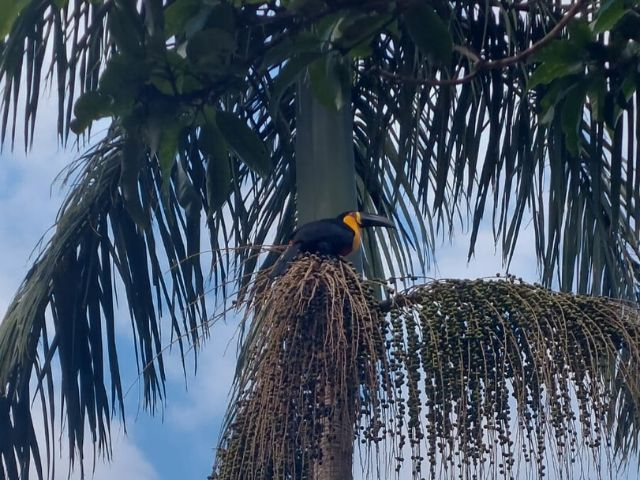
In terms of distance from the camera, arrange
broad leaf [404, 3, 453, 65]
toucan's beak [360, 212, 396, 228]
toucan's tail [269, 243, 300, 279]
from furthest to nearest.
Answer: toucan's beak [360, 212, 396, 228]
toucan's tail [269, 243, 300, 279]
broad leaf [404, 3, 453, 65]

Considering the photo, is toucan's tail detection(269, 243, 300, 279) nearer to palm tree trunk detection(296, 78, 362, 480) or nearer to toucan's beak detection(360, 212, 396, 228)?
palm tree trunk detection(296, 78, 362, 480)

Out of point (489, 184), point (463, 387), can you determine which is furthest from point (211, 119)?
point (489, 184)

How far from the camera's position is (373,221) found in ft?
11.9

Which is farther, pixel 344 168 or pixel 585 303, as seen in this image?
pixel 344 168

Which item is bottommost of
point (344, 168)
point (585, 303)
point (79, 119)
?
point (585, 303)

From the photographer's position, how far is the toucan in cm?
281

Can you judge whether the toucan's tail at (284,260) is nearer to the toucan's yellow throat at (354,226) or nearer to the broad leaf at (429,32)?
the toucan's yellow throat at (354,226)

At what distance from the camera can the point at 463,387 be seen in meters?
2.20

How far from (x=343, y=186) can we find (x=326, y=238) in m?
0.29

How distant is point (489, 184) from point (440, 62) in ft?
5.23

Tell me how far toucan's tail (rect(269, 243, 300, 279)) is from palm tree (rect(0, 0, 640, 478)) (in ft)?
0.26

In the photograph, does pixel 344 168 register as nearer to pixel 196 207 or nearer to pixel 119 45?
pixel 196 207

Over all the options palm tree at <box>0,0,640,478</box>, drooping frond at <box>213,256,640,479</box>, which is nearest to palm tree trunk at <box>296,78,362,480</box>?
palm tree at <box>0,0,640,478</box>

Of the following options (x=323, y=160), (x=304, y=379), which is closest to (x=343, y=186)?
(x=323, y=160)
